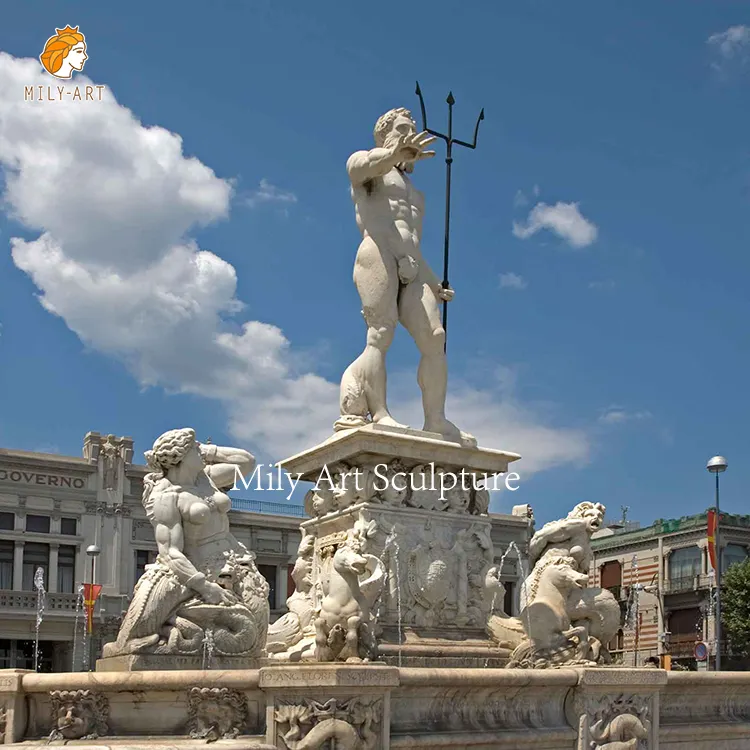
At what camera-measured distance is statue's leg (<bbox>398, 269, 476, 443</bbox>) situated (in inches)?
473

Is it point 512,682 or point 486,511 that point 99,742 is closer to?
point 512,682

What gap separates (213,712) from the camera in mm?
7137

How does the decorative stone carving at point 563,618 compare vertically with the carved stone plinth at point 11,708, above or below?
above

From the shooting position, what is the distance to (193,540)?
31.3 ft

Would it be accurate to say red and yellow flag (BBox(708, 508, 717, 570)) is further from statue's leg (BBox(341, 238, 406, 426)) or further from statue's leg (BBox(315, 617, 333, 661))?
statue's leg (BBox(315, 617, 333, 661))

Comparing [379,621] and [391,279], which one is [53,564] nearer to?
[391,279]

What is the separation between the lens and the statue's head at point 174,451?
9766mm

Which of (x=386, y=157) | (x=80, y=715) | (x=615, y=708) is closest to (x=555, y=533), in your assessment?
(x=615, y=708)

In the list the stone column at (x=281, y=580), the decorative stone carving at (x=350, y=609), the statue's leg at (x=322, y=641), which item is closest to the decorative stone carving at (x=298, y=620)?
the decorative stone carving at (x=350, y=609)

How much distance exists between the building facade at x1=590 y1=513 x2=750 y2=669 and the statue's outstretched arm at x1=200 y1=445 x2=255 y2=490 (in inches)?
1518

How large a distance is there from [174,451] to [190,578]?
1.28 m

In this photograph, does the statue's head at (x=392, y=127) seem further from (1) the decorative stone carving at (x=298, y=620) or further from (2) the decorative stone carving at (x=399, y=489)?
(1) the decorative stone carving at (x=298, y=620)

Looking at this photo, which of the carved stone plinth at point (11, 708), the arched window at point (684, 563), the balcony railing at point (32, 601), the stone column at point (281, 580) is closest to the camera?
the carved stone plinth at point (11, 708)

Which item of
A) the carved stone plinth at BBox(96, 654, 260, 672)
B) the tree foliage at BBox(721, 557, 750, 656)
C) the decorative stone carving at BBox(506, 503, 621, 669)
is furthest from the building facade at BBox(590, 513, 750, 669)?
the carved stone plinth at BBox(96, 654, 260, 672)
